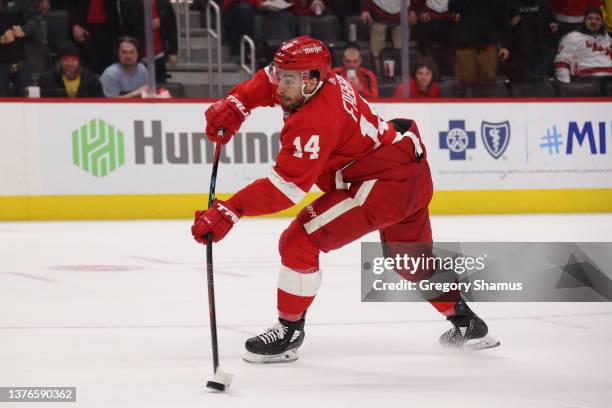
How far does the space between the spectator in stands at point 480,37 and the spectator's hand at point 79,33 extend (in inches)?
131

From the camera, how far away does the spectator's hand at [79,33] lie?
9.68 meters

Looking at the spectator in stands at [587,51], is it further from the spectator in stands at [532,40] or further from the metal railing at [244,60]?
the metal railing at [244,60]

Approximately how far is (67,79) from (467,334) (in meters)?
6.42

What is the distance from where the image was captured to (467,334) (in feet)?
13.0

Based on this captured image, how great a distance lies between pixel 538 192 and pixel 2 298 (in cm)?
623

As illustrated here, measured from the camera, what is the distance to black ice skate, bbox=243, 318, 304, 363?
148 inches

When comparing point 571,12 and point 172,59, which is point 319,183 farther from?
point 571,12

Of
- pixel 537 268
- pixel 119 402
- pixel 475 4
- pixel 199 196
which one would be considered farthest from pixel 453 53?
pixel 119 402

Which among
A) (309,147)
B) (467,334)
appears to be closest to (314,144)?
(309,147)

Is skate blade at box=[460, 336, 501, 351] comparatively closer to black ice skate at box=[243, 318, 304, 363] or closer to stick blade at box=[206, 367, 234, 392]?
black ice skate at box=[243, 318, 304, 363]

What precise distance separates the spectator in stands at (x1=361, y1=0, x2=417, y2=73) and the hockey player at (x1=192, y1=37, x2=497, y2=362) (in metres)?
6.17

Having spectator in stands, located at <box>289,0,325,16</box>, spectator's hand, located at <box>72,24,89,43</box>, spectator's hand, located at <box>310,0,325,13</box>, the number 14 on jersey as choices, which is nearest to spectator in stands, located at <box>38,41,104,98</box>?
spectator's hand, located at <box>72,24,89,43</box>

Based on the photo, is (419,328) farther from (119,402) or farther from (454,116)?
(454,116)

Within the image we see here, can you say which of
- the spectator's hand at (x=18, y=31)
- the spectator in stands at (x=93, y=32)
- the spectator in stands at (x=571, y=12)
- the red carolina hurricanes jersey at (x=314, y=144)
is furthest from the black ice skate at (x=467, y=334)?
the spectator in stands at (x=571, y=12)
